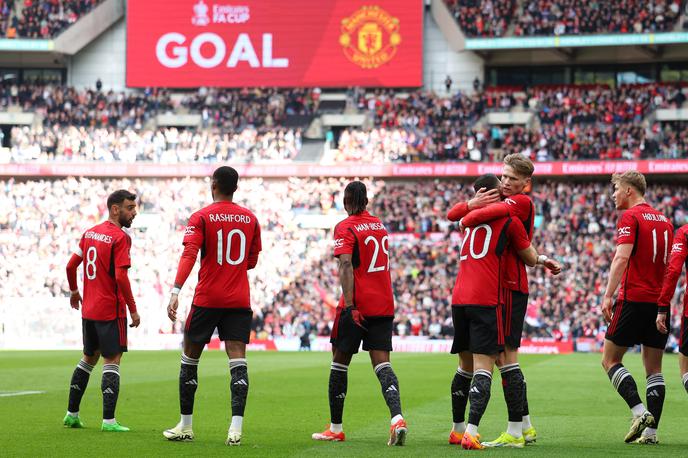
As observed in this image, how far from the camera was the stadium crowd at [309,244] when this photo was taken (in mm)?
40969

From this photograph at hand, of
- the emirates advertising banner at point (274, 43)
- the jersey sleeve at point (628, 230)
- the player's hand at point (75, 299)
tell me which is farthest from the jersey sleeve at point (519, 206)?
the emirates advertising banner at point (274, 43)

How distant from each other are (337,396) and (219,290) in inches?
62.5

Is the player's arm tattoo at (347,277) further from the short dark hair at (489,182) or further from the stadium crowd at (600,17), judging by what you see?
the stadium crowd at (600,17)

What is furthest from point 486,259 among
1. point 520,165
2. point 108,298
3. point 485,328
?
point 108,298

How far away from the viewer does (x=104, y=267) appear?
37.7 ft

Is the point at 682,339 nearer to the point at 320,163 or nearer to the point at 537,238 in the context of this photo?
the point at 537,238

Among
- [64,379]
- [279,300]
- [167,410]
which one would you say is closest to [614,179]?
[167,410]

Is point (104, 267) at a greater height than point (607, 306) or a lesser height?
greater

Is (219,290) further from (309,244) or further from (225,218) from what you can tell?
(309,244)

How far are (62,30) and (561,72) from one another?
2452 cm

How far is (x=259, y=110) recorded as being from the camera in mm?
52500

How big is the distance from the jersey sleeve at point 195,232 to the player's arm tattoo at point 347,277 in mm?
1356

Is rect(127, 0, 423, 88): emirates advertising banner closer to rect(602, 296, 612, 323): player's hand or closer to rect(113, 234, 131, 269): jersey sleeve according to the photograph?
rect(113, 234, 131, 269): jersey sleeve

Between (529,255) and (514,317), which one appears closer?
(529,255)
